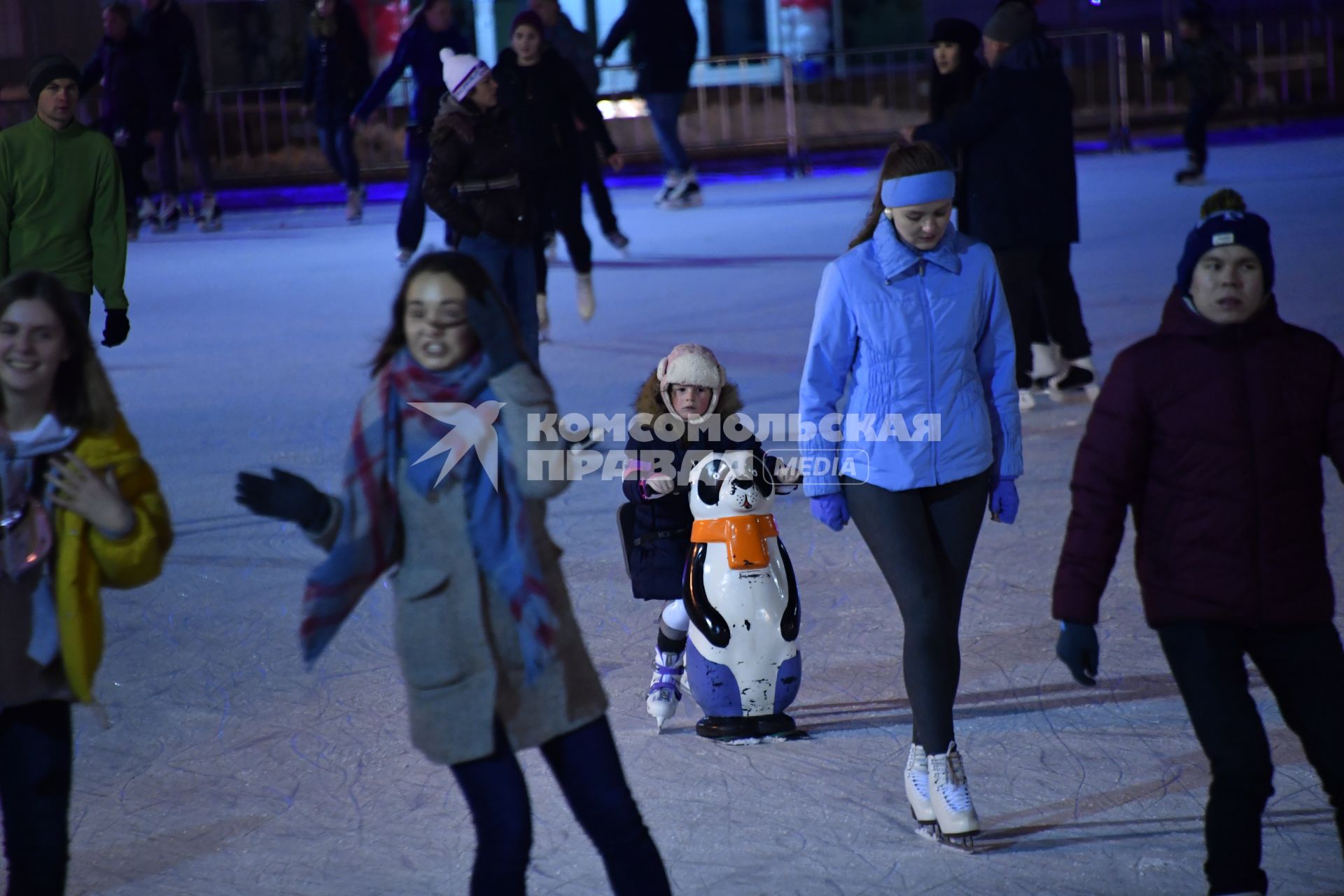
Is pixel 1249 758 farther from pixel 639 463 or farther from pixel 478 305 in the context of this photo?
pixel 639 463

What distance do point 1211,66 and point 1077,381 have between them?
841cm

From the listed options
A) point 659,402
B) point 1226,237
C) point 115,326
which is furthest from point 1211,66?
point 1226,237

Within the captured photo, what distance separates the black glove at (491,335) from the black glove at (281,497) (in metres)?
0.36

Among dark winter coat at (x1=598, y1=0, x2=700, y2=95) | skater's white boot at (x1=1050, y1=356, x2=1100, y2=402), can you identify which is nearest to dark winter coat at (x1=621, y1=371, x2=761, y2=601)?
skater's white boot at (x1=1050, y1=356, x2=1100, y2=402)

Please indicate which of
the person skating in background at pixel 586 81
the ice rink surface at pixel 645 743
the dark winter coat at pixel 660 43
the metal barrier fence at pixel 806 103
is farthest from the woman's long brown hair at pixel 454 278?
the metal barrier fence at pixel 806 103

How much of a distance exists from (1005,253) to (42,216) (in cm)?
393

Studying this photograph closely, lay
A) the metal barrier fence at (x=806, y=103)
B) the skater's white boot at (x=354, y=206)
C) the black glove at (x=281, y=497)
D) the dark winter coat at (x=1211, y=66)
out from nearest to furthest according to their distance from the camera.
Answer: the black glove at (x=281, y=497) < the dark winter coat at (x=1211, y=66) < the skater's white boot at (x=354, y=206) < the metal barrier fence at (x=806, y=103)

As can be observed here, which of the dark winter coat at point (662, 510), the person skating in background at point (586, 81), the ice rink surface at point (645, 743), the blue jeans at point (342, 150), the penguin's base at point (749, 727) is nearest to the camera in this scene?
the ice rink surface at point (645, 743)

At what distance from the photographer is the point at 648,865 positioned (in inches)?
108

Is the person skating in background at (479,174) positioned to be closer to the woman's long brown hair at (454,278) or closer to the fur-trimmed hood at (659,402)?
the fur-trimmed hood at (659,402)

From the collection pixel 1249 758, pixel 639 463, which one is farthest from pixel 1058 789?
pixel 639 463

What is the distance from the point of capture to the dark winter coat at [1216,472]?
2.89 meters

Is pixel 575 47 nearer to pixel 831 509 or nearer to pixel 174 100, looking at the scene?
pixel 174 100

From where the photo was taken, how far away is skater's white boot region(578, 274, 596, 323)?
1004cm
